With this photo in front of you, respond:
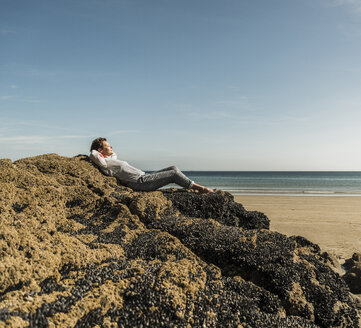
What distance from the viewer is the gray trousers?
18.3 ft

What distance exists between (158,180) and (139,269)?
126 inches

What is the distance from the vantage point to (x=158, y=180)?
18.5 feet

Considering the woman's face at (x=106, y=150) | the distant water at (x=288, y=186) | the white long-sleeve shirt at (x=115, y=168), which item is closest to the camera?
the white long-sleeve shirt at (x=115, y=168)

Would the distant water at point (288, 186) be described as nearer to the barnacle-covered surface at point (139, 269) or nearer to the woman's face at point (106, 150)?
the woman's face at point (106, 150)

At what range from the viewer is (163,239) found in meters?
3.32

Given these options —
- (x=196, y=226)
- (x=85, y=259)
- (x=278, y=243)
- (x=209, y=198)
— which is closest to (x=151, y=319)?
(x=85, y=259)

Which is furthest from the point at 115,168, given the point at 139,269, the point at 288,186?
the point at 288,186

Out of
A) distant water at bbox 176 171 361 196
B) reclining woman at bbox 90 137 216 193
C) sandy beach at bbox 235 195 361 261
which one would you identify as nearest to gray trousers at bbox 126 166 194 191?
reclining woman at bbox 90 137 216 193

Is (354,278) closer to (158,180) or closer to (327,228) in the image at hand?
(158,180)

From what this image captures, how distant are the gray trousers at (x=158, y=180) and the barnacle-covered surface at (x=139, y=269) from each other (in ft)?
3.68

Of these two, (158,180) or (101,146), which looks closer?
(158,180)

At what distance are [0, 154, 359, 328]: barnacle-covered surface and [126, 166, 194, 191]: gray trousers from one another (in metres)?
1.12

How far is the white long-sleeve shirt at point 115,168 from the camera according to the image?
220 inches

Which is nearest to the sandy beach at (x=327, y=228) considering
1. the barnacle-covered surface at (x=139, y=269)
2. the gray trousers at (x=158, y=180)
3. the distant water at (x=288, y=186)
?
the barnacle-covered surface at (x=139, y=269)
